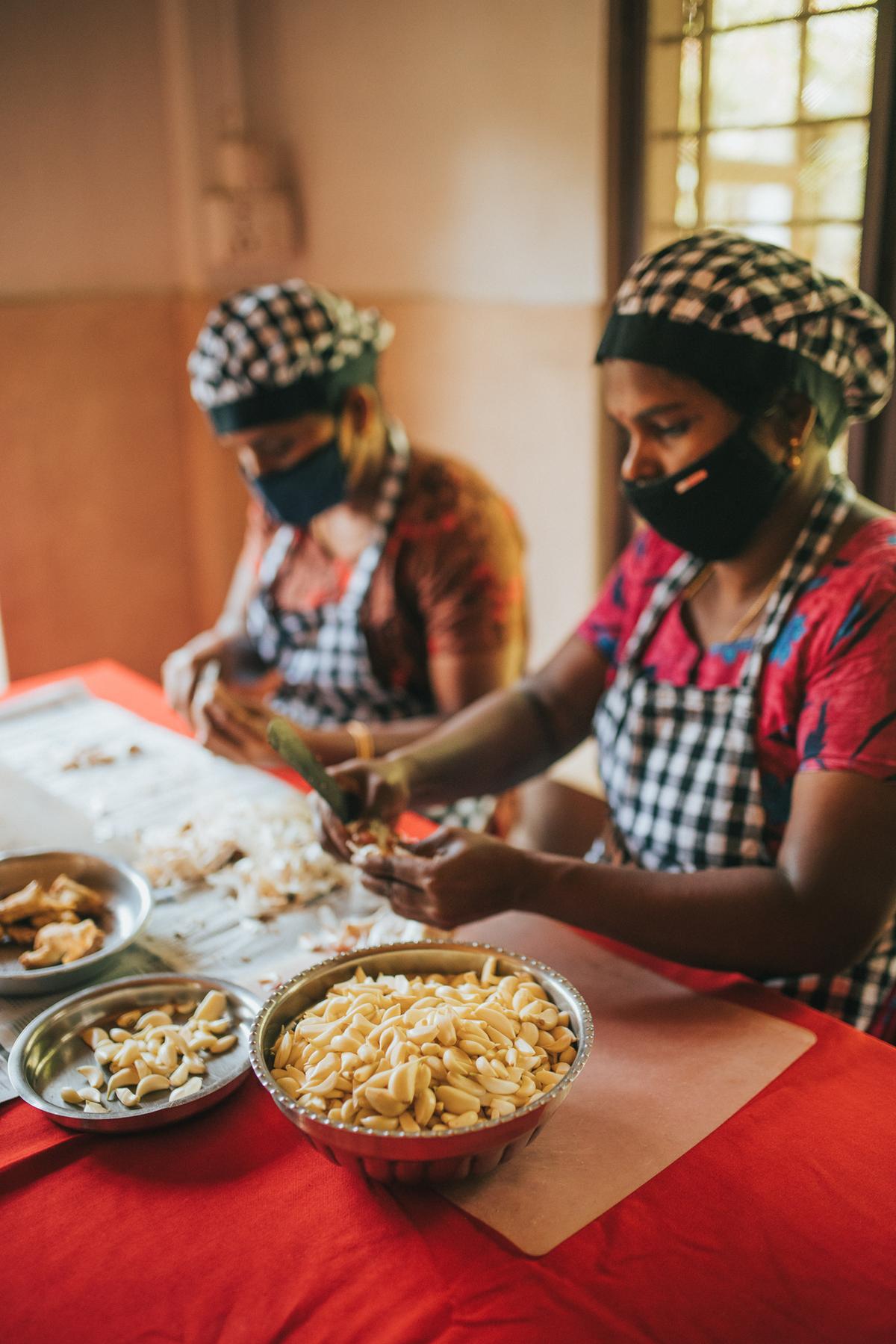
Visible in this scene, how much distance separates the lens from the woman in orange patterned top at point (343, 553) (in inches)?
82.7

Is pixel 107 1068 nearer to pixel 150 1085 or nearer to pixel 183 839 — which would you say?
pixel 150 1085

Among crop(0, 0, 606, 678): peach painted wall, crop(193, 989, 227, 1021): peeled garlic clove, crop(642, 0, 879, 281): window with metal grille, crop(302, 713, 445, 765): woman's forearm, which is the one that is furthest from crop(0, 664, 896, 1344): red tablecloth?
crop(0, 0, 606, 678): peach painted wall

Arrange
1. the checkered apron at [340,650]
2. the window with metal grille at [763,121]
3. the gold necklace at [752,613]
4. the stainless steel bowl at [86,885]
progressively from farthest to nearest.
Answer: the window with metal grille at [763,121] < the checkered apron at [340,650] < the gold necklace at [752,613] < the stainless steel bowl at [86,885]

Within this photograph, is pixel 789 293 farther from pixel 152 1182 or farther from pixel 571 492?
pixel 571 492

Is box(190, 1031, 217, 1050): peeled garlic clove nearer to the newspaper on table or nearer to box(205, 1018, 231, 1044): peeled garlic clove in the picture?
box(205, 1018, 231, 1044): peeled garlic clove

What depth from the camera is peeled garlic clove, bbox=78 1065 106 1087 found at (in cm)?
117

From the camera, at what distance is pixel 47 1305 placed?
92 centimetres

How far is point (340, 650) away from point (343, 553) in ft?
0.74

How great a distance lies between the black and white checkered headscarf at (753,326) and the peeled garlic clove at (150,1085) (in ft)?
3.73

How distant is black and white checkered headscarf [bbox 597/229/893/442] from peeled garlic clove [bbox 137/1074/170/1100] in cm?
114

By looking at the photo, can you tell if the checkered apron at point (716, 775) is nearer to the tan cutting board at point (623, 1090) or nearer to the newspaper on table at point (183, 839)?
the tan cutting board at point (623, 1090)

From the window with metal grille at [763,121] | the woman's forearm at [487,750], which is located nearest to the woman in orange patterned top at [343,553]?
the woman's forearm at [487,750]

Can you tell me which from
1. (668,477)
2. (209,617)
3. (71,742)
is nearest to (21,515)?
(209,617)

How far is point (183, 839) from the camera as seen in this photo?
5.76 ft
